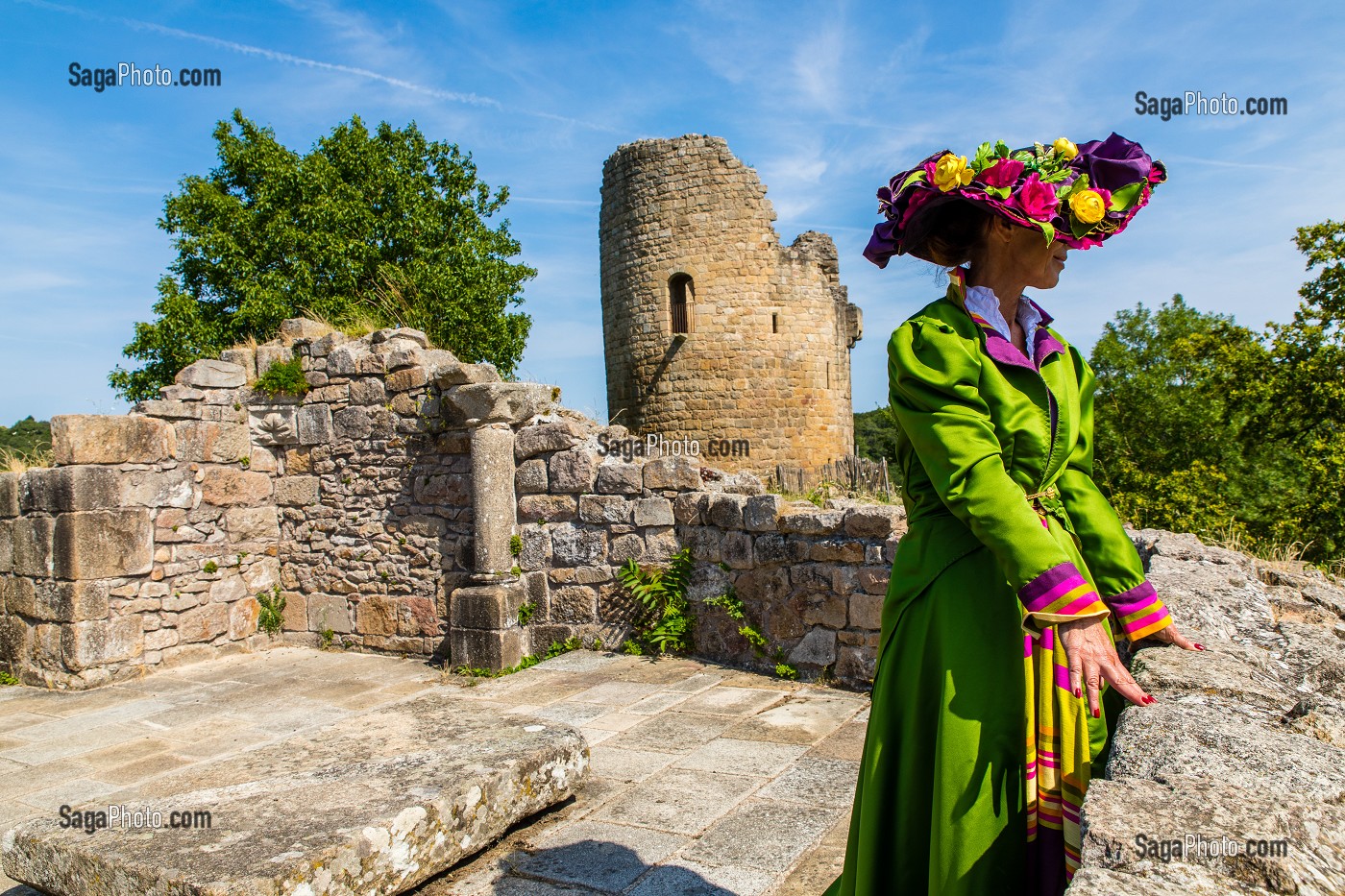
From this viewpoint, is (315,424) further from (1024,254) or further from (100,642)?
(1024,254)

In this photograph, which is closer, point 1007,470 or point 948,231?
point 1007,470

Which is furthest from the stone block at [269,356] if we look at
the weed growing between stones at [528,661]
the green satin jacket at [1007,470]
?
the green satin jacket at [1007,470]

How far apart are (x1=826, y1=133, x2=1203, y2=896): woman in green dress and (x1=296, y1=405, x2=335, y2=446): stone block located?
6509 mm

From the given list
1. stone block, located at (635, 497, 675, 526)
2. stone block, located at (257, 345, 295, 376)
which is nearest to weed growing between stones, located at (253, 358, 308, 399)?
stone block, located at (257, 345, 295, 376)

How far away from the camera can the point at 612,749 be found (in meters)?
4.46

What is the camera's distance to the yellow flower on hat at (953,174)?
197cm

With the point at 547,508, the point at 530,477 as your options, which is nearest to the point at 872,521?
the point at 547,508

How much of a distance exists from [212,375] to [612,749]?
530cm

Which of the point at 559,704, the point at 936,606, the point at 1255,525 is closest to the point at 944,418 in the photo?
the point at 936,606

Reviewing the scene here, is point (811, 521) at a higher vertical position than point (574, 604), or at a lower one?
higher

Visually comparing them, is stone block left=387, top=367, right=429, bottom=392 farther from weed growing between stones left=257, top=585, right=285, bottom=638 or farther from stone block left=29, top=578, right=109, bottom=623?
stone block left=29, top=578, right=109, bottom=623

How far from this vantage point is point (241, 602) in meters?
7.66

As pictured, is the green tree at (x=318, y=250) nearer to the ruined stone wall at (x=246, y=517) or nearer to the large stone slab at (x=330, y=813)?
the ruined stone wall at (x=246, y=517)

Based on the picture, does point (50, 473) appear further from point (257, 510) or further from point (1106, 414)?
point (1106, 414)
